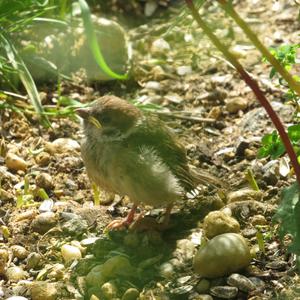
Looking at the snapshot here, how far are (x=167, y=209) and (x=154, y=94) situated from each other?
1573 millimetres

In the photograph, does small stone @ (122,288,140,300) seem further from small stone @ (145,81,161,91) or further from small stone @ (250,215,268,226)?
small stone @ (145,81,161,91)

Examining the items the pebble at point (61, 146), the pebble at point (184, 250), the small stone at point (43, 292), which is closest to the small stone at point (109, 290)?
the small stone at point (43, 292)

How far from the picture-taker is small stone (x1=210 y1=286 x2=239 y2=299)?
322 centimetres

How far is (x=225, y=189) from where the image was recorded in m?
4.26

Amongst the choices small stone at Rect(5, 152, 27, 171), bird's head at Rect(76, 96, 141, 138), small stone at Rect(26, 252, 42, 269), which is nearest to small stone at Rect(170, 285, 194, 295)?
small stone at Rect(26, 252, 42, 269)

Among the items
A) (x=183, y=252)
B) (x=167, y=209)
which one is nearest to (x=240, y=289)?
(x=183, y=252)

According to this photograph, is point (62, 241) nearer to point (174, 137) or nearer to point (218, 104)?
point (174, 137)

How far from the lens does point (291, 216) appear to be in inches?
112

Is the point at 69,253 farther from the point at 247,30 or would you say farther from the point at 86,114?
the point at 247,30

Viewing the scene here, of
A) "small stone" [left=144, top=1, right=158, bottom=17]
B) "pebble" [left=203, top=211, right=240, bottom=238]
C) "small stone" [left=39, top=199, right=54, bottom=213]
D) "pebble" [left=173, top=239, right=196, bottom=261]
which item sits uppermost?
"small stone" [left=144, top=1, right=158, bottom=17]

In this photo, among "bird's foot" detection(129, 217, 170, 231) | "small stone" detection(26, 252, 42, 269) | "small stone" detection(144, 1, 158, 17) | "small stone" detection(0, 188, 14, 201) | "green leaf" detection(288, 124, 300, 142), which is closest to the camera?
"green leaf" detection(288, 124, 300, 142)

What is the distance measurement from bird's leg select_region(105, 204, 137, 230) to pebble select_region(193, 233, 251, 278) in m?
0.74

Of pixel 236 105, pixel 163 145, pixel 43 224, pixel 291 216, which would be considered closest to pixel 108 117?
pixel 163 145

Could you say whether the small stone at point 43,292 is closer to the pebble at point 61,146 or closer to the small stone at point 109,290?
the small stone at point 109,290
